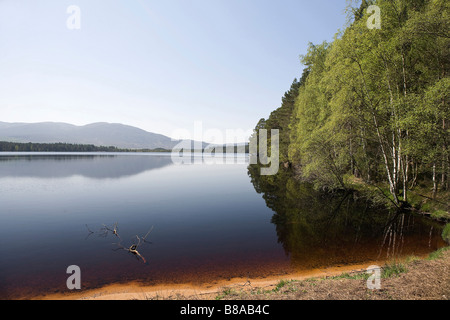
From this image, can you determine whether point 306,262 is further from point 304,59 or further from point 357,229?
point 304,59

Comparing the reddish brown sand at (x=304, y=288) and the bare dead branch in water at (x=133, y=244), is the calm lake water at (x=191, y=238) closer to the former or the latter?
the bare dead branch in water at (x=133, y=244)

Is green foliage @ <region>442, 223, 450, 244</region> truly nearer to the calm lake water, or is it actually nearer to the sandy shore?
the calm lake water

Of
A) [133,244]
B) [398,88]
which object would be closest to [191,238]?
[133,244]

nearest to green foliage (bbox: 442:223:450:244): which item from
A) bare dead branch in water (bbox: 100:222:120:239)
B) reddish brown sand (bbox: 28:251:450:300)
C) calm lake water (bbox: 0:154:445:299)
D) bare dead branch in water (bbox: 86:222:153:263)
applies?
calm lake water (bbox: 0:154:445:299)

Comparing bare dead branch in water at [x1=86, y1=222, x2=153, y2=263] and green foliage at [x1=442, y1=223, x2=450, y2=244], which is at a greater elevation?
green foliage at [x1=442, y1=223, x2=450, y2=244]

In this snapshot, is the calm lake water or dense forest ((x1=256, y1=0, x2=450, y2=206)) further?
dense forest ((x1=256, y1=0, x2=450, y2=206))

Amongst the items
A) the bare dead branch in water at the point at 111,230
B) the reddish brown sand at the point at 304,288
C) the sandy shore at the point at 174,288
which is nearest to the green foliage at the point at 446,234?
the reddish brown sand at the point at 304,288

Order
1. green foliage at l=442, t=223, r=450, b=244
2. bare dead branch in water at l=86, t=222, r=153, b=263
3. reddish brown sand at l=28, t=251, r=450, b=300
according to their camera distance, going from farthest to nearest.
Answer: green foliage at l=442, t=223, r=450, b=244 < bare dead branch in water at l=86, t=222, r=153, b=263 < reddish brown sand at l=28, t=251, r=450, b=300

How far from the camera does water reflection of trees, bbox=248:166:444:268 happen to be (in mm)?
11805

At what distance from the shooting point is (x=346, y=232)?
15398 millimetres

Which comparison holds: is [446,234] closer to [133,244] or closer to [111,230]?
[133,244]

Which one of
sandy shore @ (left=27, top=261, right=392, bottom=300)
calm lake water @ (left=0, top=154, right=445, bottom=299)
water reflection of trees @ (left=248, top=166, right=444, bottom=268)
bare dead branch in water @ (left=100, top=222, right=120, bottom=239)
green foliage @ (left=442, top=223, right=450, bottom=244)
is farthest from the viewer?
bare dead branch in water @ (left=100, top=222, right=120, bottom=239)

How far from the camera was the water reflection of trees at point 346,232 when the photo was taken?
38.7ft
